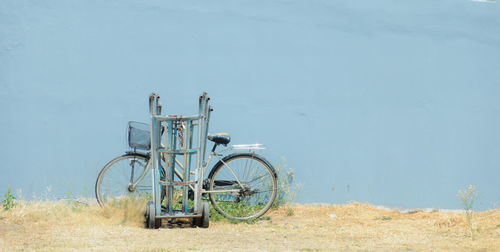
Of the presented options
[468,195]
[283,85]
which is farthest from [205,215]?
[468,195]

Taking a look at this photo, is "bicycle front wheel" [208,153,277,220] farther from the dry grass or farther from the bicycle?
the dry grass

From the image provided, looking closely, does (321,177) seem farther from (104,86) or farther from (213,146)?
(104,86)

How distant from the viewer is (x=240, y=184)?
6.29m

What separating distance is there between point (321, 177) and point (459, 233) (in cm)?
180

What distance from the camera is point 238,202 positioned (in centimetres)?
638

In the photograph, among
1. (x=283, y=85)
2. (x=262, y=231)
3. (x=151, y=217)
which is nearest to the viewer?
(x=151, y=217)

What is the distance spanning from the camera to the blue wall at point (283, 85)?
646 cm

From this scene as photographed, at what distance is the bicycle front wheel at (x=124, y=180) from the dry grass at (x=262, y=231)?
0.22 meters

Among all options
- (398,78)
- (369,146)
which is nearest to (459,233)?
(369,146)

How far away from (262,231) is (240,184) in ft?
2.19

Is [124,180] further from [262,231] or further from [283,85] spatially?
[283,85]

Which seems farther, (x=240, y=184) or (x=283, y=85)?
(x=283, y=85)

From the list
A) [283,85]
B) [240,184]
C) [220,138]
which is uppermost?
[283,85]

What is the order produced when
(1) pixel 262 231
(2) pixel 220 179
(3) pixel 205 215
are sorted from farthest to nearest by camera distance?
1. (2) pixel 220 179
2. (1) pixel 262 231
3. (3) pixel 205 215
